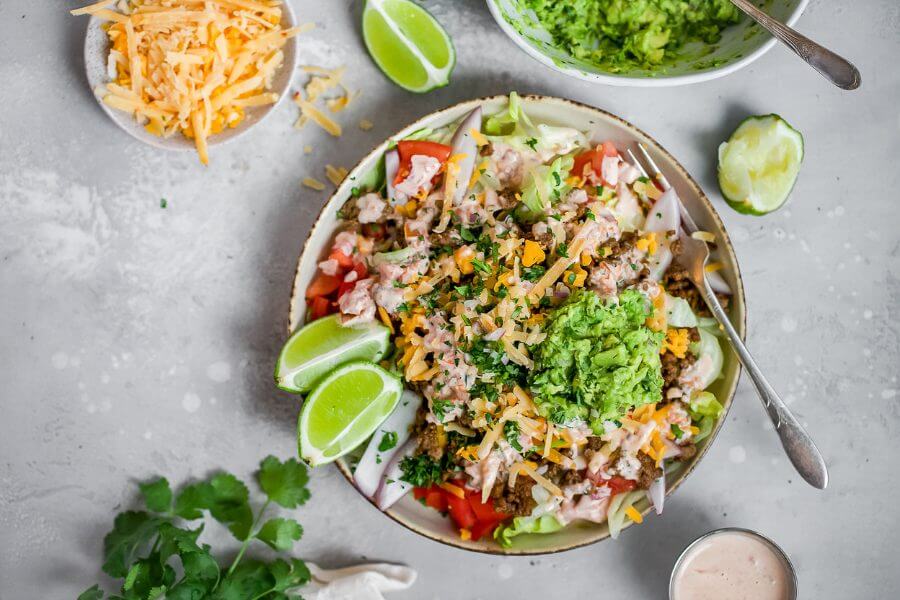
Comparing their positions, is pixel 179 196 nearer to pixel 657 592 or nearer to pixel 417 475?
pixel 417 475

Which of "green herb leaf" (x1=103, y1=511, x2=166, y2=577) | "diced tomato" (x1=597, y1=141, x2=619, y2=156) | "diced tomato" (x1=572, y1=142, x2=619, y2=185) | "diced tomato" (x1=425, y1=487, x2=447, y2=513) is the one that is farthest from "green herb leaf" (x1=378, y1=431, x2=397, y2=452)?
"diced tomato" (x1=597, y1=141, x2=619, y2=156)

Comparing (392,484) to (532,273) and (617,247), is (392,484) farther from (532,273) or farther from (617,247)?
(617,247)

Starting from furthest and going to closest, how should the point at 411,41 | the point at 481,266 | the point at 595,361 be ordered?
1. the point at 411,41
2. the point at 481,266
3. the point at 595,361

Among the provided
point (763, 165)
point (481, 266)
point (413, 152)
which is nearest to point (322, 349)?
point (481, 266)

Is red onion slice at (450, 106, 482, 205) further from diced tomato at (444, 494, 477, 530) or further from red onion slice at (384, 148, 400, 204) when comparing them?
diced tomato at (444, 494, 477, 530)

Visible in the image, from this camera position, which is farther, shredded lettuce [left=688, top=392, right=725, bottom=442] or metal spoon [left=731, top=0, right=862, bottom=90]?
shredded lettuce [left=688, top=392, right=725, bottom=442]

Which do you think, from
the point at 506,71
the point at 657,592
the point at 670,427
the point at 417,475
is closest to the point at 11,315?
the point at 417,475

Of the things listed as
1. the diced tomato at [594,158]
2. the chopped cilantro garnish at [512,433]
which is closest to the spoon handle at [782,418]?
the diced tomato at [594,158]
